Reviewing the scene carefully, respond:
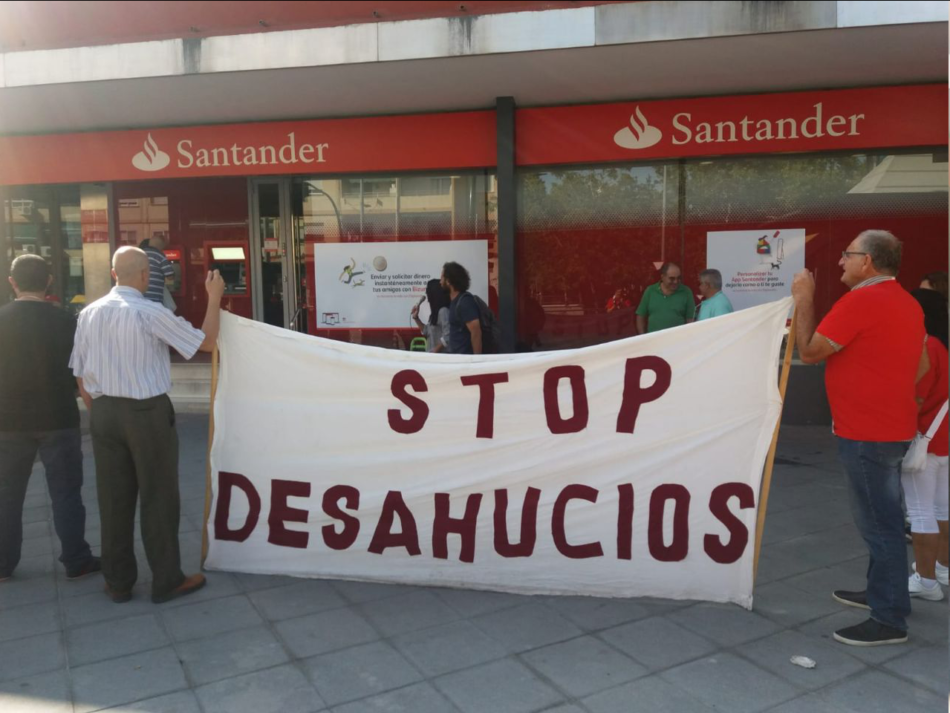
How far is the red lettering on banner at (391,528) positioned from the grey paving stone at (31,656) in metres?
1.58

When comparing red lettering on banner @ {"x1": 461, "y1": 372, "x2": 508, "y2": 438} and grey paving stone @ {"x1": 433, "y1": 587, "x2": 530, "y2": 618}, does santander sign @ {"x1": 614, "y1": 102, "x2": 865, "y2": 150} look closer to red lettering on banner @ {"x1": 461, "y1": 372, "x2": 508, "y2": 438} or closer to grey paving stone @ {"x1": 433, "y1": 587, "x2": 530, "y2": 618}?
red lettering on banner @ {"x1": 461, "y1": 372, "x2": 508, "y2": 438}

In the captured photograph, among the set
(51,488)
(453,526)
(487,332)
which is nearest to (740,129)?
(487,332)

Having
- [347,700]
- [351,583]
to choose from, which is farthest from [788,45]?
[347,700]

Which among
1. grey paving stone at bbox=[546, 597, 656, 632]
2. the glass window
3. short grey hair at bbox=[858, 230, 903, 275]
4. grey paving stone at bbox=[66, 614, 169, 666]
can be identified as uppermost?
the glass window

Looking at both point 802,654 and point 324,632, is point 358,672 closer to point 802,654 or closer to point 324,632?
point 324,632

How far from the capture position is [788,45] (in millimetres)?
6582

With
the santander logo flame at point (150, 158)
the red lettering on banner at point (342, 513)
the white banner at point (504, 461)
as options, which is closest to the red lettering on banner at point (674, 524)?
the white banner at point (504, 461)

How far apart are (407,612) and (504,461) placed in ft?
2.97

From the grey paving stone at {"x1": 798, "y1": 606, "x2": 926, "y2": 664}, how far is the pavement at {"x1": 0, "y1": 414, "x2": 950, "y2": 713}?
1cm

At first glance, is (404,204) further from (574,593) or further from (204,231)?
(574,593)

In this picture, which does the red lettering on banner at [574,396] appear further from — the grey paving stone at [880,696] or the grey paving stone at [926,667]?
the grey paving stone at [926,667]

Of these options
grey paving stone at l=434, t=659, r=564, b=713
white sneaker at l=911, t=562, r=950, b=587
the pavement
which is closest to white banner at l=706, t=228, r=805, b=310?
the pavement

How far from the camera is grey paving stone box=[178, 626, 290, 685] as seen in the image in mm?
3533

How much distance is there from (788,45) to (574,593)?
4885 mm
